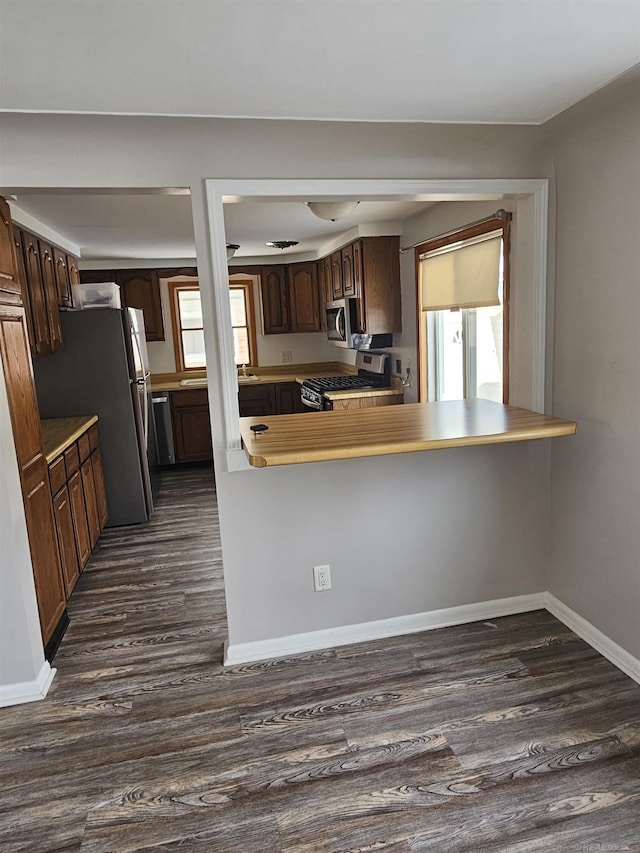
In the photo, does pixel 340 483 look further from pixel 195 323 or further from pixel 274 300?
pixel 195 323

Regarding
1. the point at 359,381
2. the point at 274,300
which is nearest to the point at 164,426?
the point at 274,300

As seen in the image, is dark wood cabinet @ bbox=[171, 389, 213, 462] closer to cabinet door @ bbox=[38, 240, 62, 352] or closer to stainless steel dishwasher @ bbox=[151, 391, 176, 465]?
stainless steel dishwasher @ bbox=[151, 391, 176, 465]

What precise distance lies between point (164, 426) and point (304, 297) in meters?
Result: 2.01

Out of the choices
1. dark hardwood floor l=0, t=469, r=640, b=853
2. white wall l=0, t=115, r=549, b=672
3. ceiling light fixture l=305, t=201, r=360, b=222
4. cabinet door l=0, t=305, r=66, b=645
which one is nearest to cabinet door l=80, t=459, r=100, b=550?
cabinet door l=0, t=305, r=66, b=645

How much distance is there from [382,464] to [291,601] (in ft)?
2.45

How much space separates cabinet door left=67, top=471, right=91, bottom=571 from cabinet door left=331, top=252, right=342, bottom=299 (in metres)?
2.67

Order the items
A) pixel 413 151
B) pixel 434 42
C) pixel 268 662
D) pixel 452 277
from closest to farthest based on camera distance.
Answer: pixel 434 42 → pixel 413 151 → pixel 268 662 → pixel 452 277

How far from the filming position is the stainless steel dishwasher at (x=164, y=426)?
5.51m

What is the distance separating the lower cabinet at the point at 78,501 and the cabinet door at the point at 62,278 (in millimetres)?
959

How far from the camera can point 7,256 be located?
8.00 ft

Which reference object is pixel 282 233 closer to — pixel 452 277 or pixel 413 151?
pixel 452 277

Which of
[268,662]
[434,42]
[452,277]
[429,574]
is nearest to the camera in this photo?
[434,42]

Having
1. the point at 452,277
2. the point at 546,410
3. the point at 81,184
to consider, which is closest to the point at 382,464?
the point at 546,410

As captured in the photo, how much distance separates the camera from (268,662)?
8.17ft
